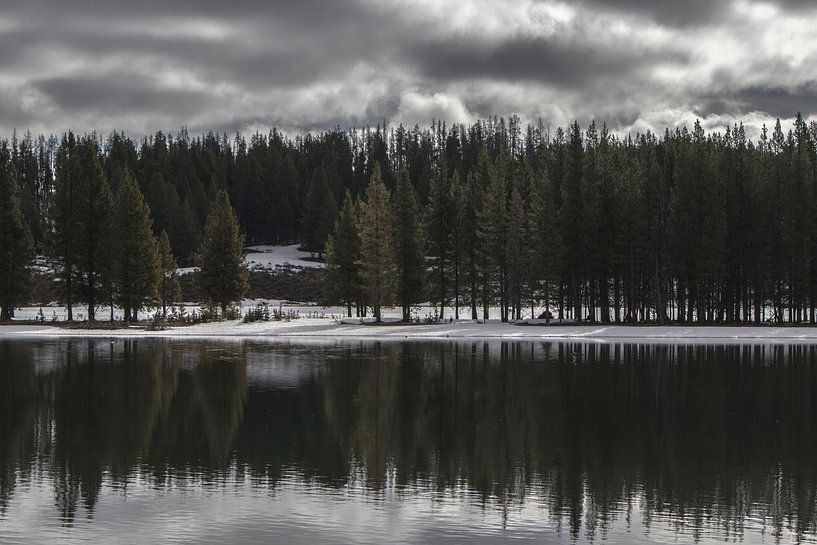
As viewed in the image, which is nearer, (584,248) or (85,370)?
(85,370)

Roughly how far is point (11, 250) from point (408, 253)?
1230 inches

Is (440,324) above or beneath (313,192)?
beneath

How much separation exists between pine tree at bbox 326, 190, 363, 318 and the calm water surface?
41074 millimetres

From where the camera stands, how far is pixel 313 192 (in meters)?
129

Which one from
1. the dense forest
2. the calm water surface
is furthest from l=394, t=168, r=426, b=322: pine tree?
the calm water surface

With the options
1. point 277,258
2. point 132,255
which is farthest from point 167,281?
point 277,258

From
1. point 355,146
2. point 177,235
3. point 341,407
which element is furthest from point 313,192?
point 341,407

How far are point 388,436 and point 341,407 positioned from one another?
4512 mm

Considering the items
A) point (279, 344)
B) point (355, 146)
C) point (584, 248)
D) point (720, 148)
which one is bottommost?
point (279, 344)

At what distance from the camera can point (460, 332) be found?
57438mm

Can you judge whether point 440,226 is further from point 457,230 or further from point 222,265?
point 222,265

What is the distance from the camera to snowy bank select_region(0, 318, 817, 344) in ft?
177

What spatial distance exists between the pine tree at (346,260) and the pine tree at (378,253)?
5407mm

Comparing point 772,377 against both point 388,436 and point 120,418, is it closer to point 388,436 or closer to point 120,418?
point 388,436
